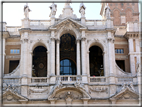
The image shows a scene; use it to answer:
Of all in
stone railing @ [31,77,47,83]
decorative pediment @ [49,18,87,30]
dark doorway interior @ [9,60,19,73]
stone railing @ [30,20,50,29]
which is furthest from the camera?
dark doorway interior @ [9,60,19,73]

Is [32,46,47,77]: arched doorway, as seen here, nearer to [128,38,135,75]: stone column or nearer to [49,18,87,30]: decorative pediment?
[49,18,87,30]: decorative pediment

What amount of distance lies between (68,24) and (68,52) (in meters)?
4.26

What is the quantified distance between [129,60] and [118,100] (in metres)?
5.52

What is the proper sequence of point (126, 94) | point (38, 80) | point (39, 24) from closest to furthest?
1. point (126, 94)
2. point (38, 80)
3. point (39, 24)

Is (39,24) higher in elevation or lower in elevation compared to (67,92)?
higher

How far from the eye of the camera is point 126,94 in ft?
102

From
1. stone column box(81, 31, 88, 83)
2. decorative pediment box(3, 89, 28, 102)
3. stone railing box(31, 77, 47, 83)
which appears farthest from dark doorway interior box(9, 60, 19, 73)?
stone column box(81, 31, 88, 83)

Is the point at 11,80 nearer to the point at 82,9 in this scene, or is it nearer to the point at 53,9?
the point at 53,9

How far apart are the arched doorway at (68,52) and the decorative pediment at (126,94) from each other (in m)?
6.99

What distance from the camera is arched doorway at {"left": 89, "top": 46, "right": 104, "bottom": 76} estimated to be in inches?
1405

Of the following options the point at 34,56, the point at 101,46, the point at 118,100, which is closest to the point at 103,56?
the point at 101,46

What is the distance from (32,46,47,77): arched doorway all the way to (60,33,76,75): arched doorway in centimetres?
204

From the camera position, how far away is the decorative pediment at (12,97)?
3055 centimetres

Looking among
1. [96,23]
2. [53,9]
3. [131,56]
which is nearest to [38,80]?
[53,9]
